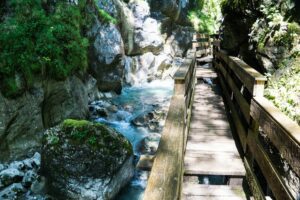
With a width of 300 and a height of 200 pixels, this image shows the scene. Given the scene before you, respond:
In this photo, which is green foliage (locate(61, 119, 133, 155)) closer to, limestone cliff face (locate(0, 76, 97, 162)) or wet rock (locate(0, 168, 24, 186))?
wet rock (locate(0, 168, 24, 186))

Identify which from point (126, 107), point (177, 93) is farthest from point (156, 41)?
point (177, 93)

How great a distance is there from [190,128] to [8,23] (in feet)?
23.6

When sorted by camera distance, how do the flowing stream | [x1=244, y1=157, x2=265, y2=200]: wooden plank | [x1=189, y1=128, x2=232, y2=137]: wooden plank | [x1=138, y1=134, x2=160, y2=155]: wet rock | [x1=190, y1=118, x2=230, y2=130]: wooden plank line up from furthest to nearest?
[x1=138, y1=134, x2=160, y2=155]: wet rock → the flowing stream → [x1=190, y1=118, x2=230, y2=130]: wooden plank → [x1=189, y1=128, x2=232, y2=137]: wooden plank → [x1=244, y1=157, x2=265, y2=200]: wooden plank

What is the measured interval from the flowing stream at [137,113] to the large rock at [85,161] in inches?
18.5

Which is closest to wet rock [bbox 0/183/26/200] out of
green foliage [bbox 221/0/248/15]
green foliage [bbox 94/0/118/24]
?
green foliage [bbox 221/0/248/15]

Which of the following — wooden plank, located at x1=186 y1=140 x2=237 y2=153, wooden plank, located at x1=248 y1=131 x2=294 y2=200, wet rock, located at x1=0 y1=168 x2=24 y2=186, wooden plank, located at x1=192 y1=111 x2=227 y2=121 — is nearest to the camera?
wooden plank, located at x1=248 y1=131 x2=294 y2=200

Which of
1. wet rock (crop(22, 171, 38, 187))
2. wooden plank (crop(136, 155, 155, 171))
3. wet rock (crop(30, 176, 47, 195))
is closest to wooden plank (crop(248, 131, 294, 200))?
wooden plank (crop(136, 155, 155, 171))

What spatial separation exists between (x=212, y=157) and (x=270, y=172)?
1493 mm

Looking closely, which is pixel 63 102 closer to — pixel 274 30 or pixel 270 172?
pixel 274 30

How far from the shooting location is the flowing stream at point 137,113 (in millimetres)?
7822

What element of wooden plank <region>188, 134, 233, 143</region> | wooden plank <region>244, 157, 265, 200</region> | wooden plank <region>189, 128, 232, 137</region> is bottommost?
wooden plank <region>244, 157, 265, 200</region>

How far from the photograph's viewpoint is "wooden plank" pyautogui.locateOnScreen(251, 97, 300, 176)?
7.92 feet

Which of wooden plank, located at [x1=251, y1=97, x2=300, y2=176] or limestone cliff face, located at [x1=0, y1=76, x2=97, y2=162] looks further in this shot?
limestone cliff face, located at [x1=0, y1=76, x2=97, y2=162]

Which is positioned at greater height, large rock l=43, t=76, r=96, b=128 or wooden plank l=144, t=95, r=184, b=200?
wooden plank l=144, t=95, r=184, b=200
